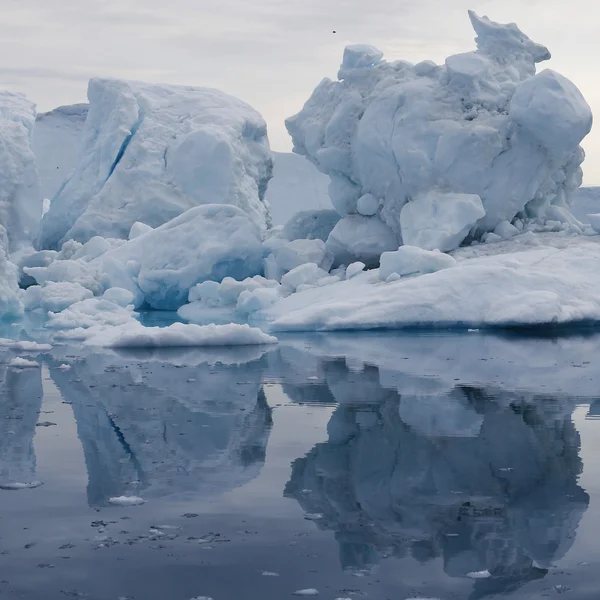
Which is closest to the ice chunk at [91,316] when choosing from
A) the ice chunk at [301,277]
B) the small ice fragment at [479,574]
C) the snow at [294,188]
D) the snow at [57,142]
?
the ice chunk at [301,277]

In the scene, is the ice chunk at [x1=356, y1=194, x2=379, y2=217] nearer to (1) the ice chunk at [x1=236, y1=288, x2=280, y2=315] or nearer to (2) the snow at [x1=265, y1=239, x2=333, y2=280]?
(2) the snow at [x1=265, y1=239, x2=333, y2=280]

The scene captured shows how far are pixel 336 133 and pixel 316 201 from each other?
21.1m

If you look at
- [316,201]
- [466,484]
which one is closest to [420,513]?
[466,484]

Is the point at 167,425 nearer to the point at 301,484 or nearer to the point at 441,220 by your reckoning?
the point at 301,484

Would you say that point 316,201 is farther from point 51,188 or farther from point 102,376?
point 102,376

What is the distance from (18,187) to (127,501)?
15.5m

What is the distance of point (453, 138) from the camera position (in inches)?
624

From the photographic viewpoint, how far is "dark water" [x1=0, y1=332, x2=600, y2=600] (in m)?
3.44

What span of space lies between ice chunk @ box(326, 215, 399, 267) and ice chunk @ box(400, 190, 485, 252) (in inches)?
42.4

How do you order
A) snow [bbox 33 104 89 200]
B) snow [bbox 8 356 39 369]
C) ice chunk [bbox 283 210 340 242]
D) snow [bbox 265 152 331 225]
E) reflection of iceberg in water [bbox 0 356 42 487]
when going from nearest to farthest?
reflection of iceberg in water [bbox 0 356 42 487] → snow [bbox 8 356 39 369] → ice chunk [bbox 283 210 340 242] → snow [bbox 33 104 89 200] → snow [bbox 265 152 331 225]

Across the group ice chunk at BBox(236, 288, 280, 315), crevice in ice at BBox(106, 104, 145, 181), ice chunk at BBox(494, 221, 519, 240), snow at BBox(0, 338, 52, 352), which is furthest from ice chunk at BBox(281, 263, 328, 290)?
crevice in ice at BBox(106, 104, 145, 181)

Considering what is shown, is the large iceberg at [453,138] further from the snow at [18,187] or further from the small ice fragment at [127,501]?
the small ice fragment at [127,501]

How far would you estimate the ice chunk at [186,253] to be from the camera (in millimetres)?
16203

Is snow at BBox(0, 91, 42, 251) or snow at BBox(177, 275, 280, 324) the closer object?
snow at BBox(177, 275, 280, 324)
